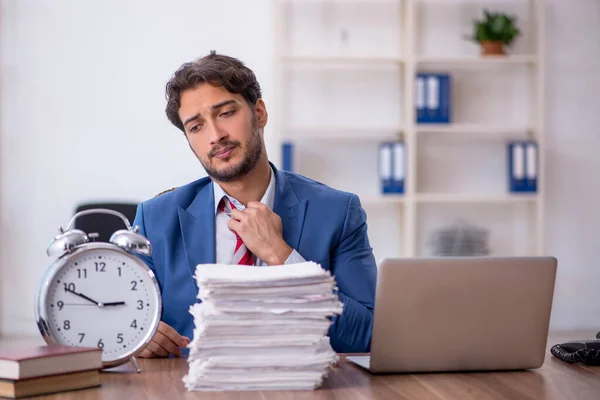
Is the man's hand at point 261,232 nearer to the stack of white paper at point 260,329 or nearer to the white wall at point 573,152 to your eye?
the stack of white paper at point 260,329

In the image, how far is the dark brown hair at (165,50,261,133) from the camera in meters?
2.25

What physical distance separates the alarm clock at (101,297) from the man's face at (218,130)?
0.59 meters

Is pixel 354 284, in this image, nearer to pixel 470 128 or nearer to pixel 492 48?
pixel 470 128

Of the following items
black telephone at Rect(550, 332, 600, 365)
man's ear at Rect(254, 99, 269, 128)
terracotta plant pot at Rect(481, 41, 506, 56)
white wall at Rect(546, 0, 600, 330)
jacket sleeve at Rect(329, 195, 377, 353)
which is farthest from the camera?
white wall at Rect(546, 0, 600, 330)

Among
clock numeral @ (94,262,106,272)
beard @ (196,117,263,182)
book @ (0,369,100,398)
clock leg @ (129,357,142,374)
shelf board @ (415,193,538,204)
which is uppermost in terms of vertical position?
beard @ (196,117,263,182)

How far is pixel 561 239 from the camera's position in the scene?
5809 mm

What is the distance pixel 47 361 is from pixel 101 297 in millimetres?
231

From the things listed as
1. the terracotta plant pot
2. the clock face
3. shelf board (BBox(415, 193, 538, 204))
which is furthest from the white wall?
the clock face

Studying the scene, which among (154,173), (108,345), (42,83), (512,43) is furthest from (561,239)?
(108,345)

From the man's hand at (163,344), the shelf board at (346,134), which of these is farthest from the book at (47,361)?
the shelf board at (346,134)

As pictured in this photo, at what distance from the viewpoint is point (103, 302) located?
1.67 m

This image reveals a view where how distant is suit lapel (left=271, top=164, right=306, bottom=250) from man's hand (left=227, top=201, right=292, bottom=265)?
0.25ft

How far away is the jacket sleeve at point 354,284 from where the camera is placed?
1.93m

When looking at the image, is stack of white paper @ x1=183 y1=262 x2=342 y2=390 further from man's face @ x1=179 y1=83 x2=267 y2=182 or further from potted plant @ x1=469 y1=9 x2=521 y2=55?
potted plant @ x1=469 y1=9 x2=521 y2=55
